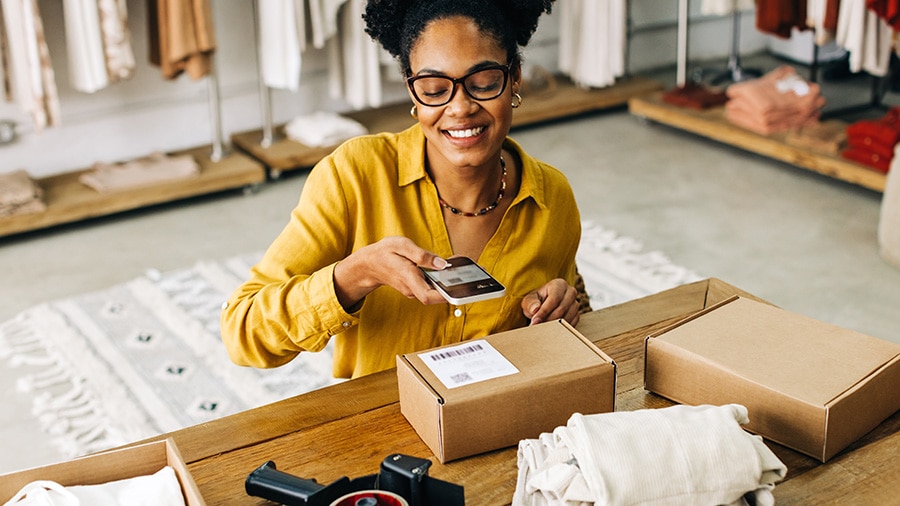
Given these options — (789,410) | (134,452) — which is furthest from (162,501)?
(789,410)

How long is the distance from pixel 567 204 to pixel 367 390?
56cm

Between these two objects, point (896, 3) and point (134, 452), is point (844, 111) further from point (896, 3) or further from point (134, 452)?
point (134, 452)

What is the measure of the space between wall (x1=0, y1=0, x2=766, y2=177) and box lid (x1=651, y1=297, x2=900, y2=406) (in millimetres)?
3527

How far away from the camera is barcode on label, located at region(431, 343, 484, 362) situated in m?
1.40

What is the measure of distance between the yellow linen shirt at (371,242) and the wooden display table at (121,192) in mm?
2673

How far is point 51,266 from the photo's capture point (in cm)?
386

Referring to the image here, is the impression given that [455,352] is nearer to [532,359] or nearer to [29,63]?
[532,359]

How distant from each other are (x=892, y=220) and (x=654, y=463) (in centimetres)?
278

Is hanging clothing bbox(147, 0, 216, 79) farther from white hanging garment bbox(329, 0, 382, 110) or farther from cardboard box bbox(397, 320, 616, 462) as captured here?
cardboard box bbox(397, 320, 616, 462)

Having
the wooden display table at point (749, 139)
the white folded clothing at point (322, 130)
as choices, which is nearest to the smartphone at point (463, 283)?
the wooden display table at point (749, 139)

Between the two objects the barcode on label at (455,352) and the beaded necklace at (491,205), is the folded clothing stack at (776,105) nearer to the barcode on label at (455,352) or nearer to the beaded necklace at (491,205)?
the beaded necklace at (491,205)

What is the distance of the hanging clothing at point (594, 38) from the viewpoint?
5184 millimetres

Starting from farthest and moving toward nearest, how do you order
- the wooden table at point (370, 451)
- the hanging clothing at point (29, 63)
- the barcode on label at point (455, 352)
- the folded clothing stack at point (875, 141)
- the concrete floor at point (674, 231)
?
the folded clothing stack at point (875, 141), the hanging clothing at point (29, 63), the concrete floor at point (674, 231), the barcode on label at point (455, 352), the wooden table at point (370, 451)

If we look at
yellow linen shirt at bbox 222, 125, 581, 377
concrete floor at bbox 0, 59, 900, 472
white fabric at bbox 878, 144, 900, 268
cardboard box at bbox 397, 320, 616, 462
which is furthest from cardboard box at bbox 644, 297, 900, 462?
white fabric at bbox 878, 144, 900, 268
